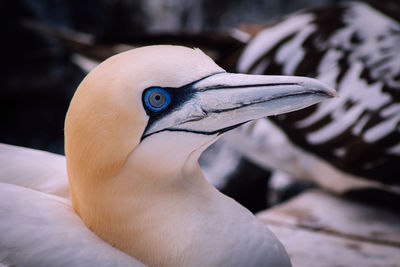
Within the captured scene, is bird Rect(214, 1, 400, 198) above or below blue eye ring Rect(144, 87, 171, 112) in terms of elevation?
below

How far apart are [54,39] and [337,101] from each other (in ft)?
9.53

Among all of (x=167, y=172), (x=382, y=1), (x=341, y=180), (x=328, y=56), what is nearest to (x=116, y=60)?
(x=167, y=172)

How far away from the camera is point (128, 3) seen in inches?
202

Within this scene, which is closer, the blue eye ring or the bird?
the blue eye ring

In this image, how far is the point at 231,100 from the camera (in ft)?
3.69

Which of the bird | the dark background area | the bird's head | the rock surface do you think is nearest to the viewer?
the bird's head

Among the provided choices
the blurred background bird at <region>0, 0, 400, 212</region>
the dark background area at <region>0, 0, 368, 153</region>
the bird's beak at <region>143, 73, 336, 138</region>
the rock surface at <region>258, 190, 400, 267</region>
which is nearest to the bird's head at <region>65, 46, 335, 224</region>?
the bird's beak at <region>143, 73, 336, 138</region>

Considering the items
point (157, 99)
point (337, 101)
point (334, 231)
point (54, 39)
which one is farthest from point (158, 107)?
point (54, 39)

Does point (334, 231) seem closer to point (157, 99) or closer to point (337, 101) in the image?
point (337, 101)

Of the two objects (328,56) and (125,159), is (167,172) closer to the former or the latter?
(125,159)

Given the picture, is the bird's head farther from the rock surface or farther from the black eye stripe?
the rock surface

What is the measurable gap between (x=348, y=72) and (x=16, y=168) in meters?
2.00

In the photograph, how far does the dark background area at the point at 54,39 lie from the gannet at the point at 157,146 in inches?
140

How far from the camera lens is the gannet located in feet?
3.56
